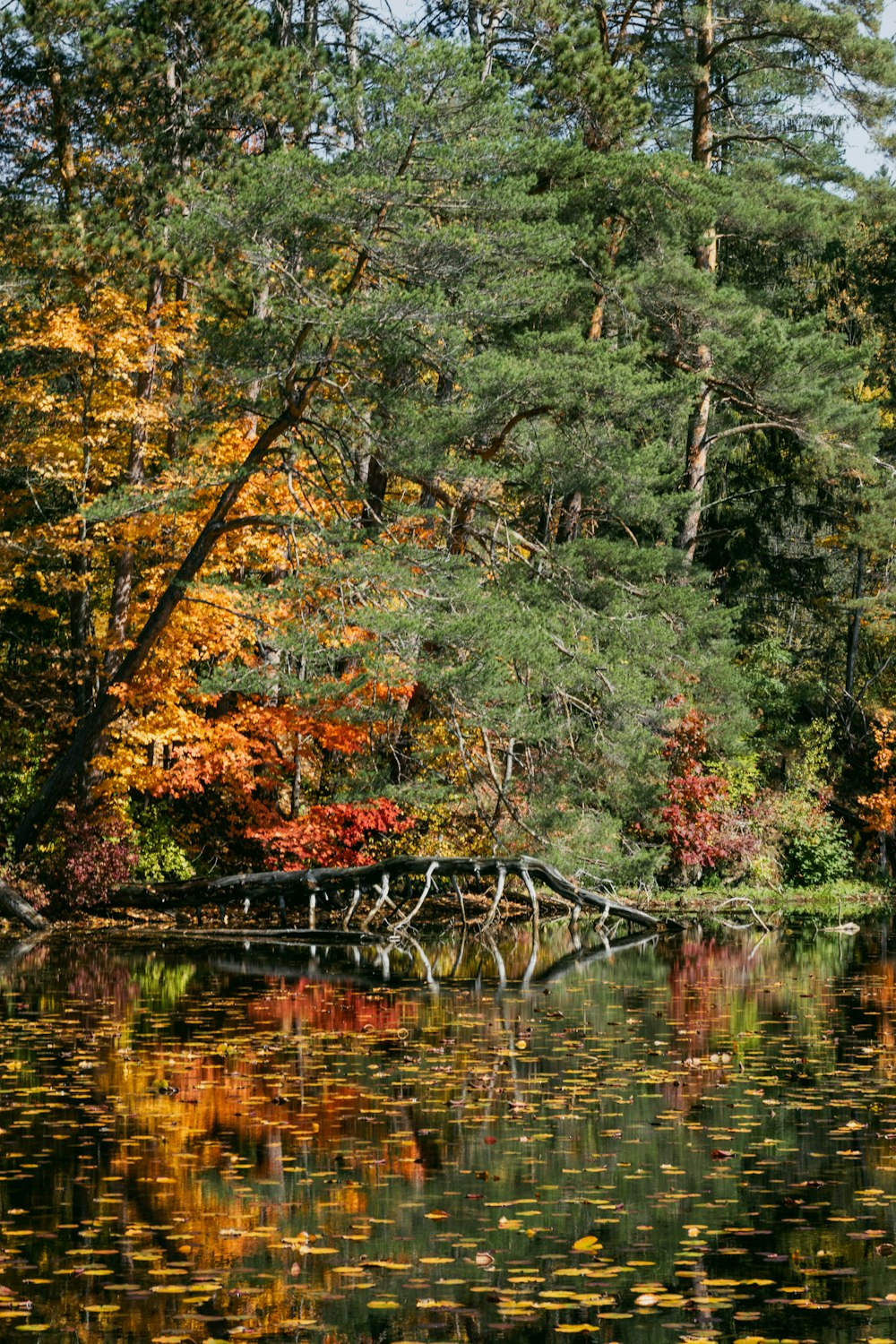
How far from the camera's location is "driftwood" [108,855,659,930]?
19.3 meters

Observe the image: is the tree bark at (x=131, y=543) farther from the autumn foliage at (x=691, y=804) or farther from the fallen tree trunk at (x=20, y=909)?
the autumn foliage at (x=691, y=804)

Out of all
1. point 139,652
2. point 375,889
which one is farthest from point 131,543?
point 375,889

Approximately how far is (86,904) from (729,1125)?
47.1ft

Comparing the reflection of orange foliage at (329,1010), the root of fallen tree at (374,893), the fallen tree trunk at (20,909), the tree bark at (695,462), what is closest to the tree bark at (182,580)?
the fallen tree trunk at (20,909)

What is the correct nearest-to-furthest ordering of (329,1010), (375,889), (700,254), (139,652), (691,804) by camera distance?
(329,1010) < (139,652) < (375,889) < (691,804) < (700,254)

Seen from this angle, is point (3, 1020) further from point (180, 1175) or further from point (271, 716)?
point (271, 716)

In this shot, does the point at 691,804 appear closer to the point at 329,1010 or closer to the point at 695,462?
the point at 695,462

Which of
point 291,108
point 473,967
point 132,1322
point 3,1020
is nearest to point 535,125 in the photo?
point 291,108

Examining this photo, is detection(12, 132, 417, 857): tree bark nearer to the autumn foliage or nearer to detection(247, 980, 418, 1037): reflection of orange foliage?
detection(247, 980, 418, 1037): reflection of orange foliage

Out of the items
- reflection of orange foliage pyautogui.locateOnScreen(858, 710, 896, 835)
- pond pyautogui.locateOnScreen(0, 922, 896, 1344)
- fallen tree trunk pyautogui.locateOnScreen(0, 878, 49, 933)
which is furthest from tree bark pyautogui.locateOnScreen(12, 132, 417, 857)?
reflection of orange foliage pyautogui.locateOnScreen(858, 710, 896, 835)

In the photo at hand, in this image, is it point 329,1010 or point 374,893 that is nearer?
point 329,1010

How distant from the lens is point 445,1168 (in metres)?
7.20

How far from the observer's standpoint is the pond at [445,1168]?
17.2 ft

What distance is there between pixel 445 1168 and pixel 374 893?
15.0 meters
